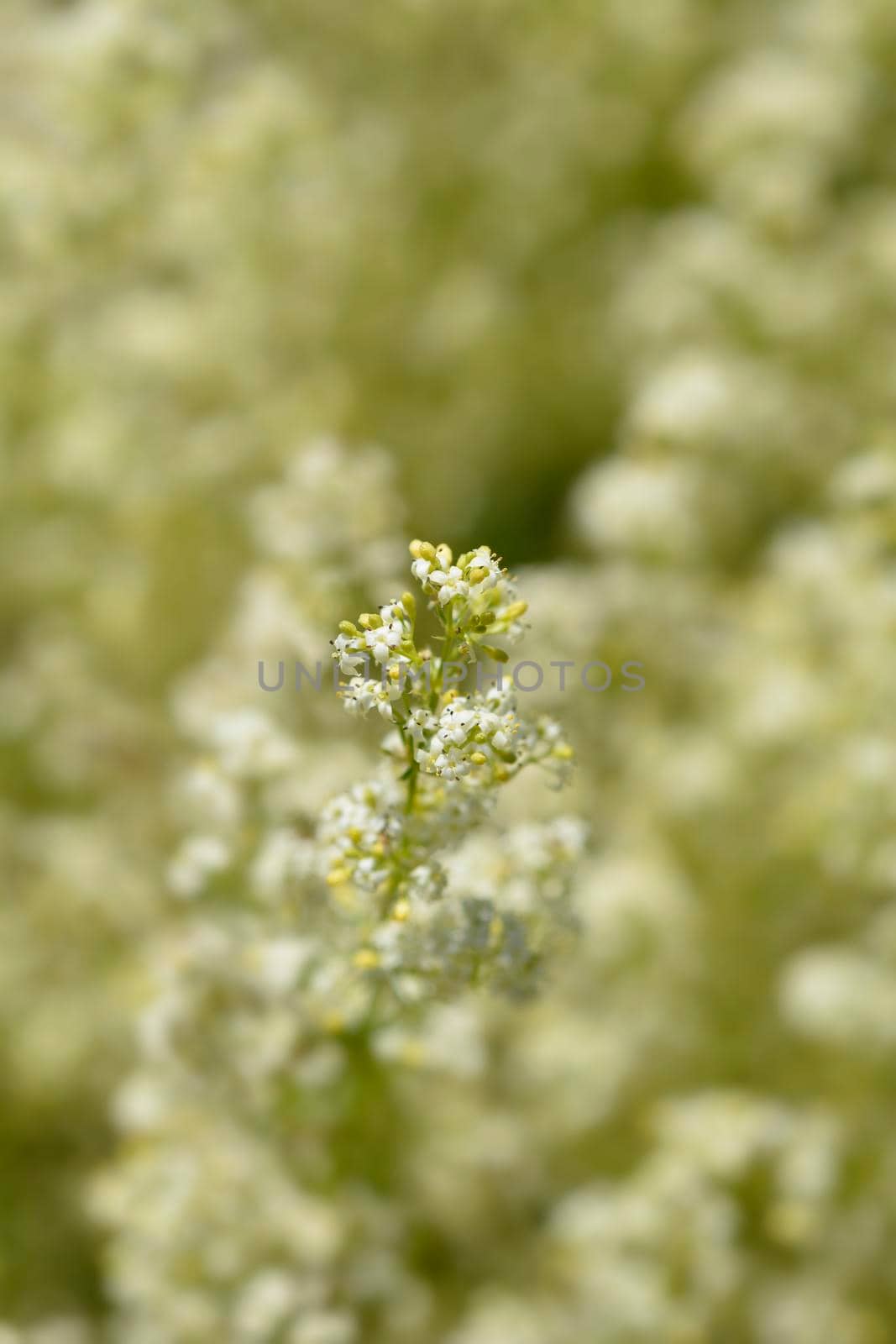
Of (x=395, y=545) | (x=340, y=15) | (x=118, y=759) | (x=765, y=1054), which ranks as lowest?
(x=765, y=1054)

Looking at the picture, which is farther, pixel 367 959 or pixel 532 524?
pixel 532 524

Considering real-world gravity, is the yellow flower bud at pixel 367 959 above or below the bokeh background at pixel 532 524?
below

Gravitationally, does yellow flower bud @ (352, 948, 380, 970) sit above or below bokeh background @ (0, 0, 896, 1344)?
below

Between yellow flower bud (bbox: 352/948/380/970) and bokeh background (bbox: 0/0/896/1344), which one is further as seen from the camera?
bokeh background (bbox: 0/0/896/1344)

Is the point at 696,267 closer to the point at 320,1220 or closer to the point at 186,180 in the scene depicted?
the point at 186,180

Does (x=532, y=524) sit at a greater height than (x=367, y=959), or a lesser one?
greater

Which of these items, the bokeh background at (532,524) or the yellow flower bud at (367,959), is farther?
the bokeh background at (532,524)

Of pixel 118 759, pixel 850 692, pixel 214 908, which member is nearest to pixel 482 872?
pixel 214 908

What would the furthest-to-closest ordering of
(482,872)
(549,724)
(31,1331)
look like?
(31,1331) < (482,872) < (549,724)
